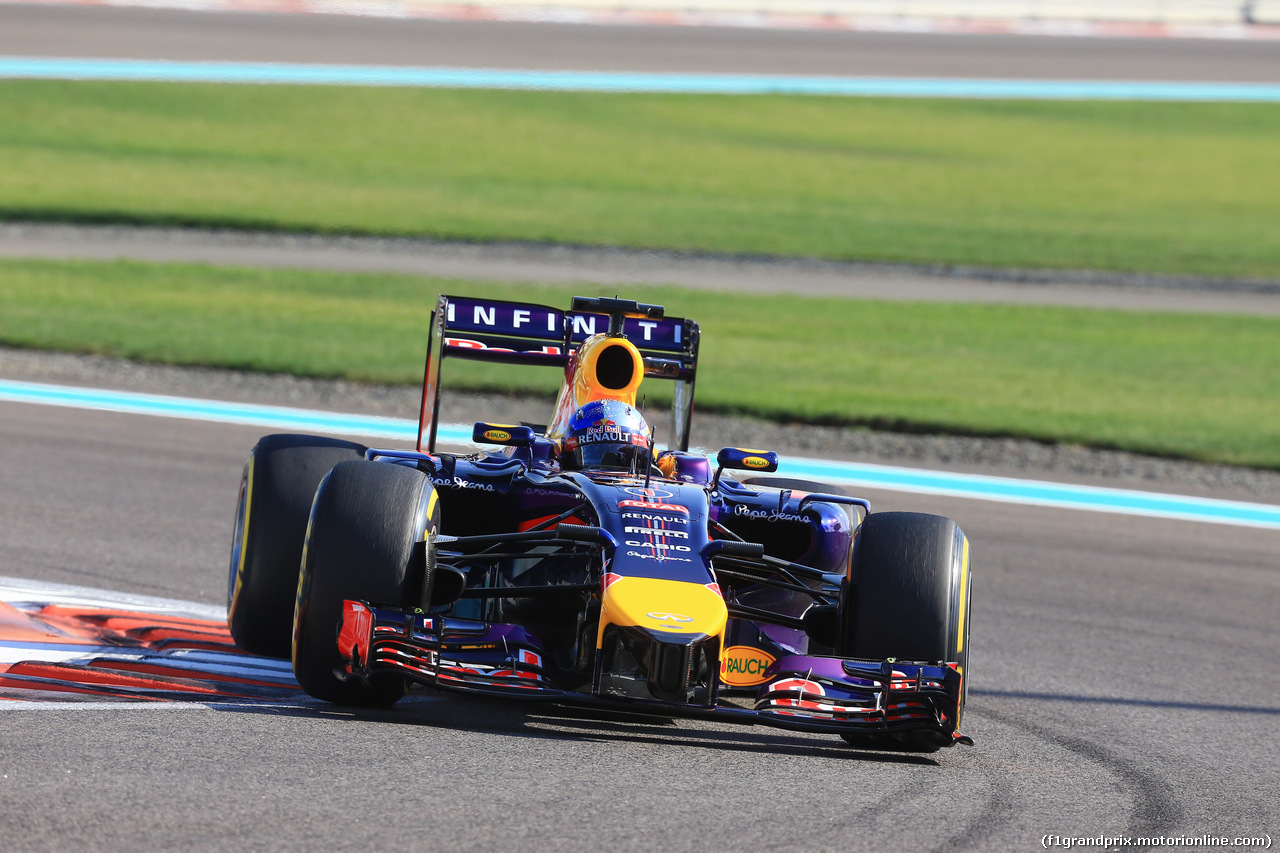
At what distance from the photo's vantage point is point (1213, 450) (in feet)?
49.4

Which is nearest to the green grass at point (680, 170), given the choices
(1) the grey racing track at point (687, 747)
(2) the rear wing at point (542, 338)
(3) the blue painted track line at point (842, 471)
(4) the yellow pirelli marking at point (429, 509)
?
(3) the blue painted track line at point (842, 471)

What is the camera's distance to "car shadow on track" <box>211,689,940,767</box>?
20.0 ft

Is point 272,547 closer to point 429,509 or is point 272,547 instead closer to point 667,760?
point 429,509

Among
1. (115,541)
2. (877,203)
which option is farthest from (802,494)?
(877,203)

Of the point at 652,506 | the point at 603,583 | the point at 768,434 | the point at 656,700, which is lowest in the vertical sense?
the point at 656,700

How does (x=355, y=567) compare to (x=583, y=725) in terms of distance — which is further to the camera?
(x=583, y=725)

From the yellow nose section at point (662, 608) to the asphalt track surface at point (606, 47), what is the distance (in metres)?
34.4

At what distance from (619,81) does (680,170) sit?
7.58 meters

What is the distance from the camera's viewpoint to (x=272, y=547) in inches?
284

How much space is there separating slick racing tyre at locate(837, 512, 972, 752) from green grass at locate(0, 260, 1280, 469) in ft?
28.7

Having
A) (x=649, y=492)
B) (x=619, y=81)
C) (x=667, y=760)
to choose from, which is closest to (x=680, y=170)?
(x=619, y=81)

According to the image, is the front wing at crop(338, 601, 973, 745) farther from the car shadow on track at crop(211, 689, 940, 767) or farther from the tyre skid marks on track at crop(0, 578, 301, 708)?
the tyre skid marks on track at crop(0, 578, 301, 708)

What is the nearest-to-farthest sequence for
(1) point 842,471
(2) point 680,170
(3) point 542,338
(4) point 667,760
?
1. (4) point 667,760
2. (3) point 542,338
3. (1) point 842,471
4. (2) point 680,170

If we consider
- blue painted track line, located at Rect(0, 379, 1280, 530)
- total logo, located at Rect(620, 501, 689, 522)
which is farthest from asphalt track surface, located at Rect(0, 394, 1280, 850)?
blue painted track line, located at Rect(0, 379, 1280, 530)
